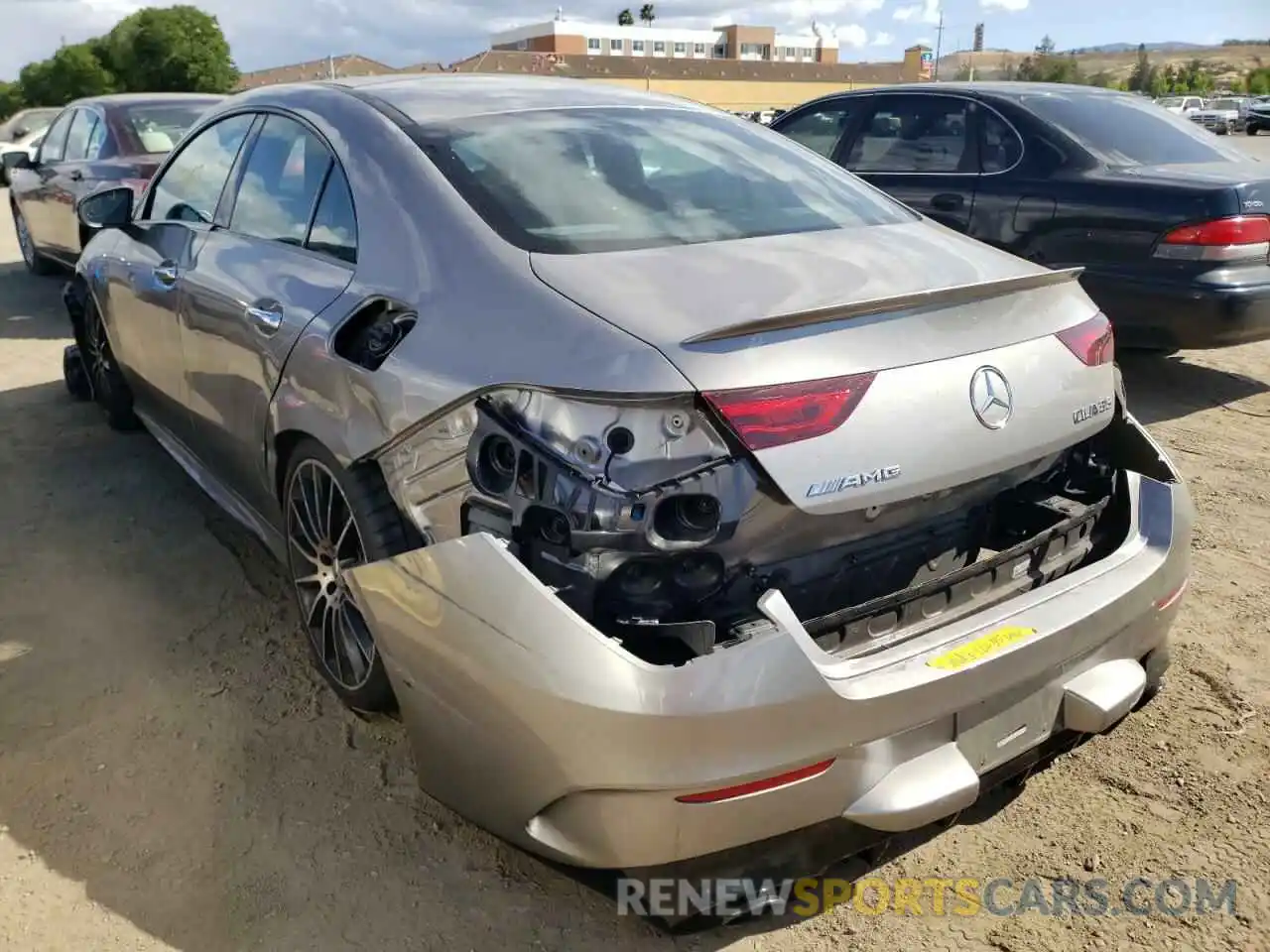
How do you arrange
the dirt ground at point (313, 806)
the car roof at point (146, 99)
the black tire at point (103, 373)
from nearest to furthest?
1. the dirt ground at point (313, 806)
2. the black tire at point (103, 373)
3. the car roof at point (146, 99)

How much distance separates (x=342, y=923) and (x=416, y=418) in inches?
43.6

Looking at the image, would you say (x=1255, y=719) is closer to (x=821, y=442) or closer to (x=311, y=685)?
(x=821, y=442)

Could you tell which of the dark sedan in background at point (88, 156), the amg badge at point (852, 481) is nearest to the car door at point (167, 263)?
the amg badge at point (852, 481)

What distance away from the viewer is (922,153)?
6531mm

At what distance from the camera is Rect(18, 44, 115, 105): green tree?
38.4m

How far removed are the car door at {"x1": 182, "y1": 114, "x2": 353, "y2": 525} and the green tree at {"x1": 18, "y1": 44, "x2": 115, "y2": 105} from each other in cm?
3989

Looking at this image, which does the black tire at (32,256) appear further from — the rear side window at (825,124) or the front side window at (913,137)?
the front side window at (913,137)

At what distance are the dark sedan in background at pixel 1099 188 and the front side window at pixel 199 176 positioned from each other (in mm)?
3542

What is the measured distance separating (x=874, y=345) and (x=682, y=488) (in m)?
0.49

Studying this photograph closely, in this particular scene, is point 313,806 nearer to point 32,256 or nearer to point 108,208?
point 108,208

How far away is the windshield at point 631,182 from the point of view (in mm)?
2531

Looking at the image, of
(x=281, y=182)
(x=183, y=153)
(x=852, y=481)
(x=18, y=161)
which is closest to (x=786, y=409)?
(x=852, y=481)

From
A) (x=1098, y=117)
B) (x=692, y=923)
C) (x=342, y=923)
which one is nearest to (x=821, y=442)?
(x=692, y=923)

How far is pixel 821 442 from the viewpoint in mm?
1947
